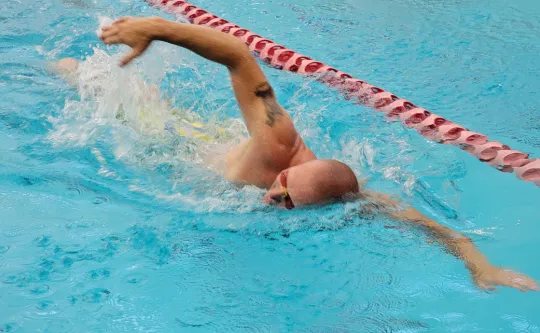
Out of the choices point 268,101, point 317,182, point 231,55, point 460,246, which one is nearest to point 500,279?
point 460,246

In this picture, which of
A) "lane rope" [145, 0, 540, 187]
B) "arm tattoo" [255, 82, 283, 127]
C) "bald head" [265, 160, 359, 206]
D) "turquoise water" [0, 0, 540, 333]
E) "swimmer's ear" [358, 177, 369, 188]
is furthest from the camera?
"lane rope" [145, 0, 540, 187]

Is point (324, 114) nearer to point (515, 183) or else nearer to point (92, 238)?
point (515, 183)

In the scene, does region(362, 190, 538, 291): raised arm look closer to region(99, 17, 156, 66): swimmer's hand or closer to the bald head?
the bald head

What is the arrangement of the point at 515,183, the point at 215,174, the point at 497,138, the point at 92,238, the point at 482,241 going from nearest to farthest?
the point at 92,238 → the point at 482,241 → the point at 215,174 → the point at 515,183 → the point at 497,138

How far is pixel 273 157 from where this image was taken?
2943mm

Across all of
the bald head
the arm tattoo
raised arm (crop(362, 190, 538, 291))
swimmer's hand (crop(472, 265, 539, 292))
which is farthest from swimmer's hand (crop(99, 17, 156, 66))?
swimmer's hand (crop(472, 265, 539, 292))

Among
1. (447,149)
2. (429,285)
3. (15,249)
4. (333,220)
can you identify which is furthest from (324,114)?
(15,249)

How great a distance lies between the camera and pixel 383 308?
262cm

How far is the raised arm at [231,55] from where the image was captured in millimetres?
2715

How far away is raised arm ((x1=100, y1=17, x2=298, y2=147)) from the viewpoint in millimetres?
2715

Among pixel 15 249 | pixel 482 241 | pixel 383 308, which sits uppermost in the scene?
pixel 482 241

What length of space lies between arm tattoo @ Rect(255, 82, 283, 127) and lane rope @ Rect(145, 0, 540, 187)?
151 cm

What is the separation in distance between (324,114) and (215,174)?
1.25 metres

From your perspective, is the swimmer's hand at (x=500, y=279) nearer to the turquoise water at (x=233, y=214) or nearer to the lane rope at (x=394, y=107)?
the turquoise water at (x=233, y=214)
